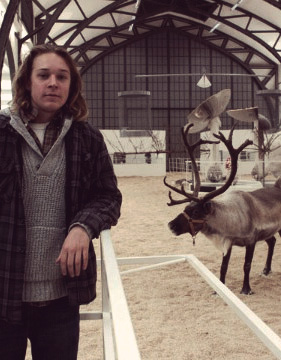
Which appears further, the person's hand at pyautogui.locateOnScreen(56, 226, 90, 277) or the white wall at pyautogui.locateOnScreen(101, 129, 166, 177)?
the white wall at pyautogui.locateOnScreen(101, 129, 166, 177)

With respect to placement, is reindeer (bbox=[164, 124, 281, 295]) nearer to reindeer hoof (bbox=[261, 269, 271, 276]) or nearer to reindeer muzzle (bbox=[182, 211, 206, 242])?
reindeer muzzle (bbox=[182, 211, 206, 242])

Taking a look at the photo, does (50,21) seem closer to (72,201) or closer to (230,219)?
(230,219)

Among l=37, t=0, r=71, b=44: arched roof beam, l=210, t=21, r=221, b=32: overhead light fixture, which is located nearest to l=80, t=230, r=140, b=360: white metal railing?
l=37, t=0, r=71, b=44: arched roof beam

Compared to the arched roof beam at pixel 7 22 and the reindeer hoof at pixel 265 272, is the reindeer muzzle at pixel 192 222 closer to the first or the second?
the reindeer hoof at pixel 265 272

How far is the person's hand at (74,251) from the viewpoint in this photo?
4.17 ft

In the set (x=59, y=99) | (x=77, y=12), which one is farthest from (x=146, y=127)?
(x=59, y=99)

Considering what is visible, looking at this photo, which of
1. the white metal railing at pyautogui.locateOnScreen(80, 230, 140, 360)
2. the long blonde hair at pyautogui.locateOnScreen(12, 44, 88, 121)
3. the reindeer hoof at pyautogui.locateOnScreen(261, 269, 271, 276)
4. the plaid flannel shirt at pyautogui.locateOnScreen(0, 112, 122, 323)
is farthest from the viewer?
the reindeer hoof at pyautogui.locateOnScreen(261, 269, 271, 276)

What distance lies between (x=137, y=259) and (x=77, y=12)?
49.1ft

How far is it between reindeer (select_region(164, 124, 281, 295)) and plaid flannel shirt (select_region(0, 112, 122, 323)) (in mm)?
2409

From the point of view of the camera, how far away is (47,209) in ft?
4.39

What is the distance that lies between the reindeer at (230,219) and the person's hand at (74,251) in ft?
8.30

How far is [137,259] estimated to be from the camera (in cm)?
265

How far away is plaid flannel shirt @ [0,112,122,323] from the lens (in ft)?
4.17

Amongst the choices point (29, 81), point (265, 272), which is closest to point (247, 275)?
point (265, 272)
